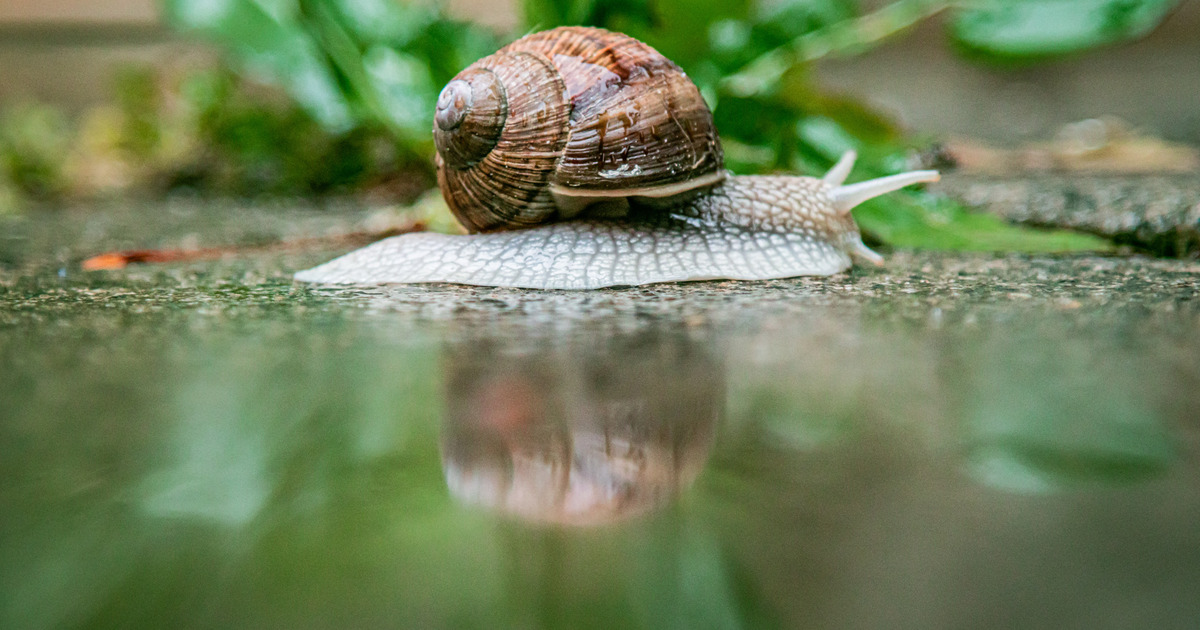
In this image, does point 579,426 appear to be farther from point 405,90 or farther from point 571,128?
point 405,90

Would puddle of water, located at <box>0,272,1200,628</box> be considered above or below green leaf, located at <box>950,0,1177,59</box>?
below

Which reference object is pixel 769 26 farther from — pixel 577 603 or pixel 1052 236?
pixel 577 603

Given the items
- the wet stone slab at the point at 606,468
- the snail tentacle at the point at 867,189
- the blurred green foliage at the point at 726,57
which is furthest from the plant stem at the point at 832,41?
the wet stone slab at the point at 606,468

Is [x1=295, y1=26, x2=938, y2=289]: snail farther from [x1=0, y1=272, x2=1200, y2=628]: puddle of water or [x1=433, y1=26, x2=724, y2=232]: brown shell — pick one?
[x1=0, y1=272, x2=1200, y2=628]: puddle of water

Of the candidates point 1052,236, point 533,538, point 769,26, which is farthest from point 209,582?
point 769,26

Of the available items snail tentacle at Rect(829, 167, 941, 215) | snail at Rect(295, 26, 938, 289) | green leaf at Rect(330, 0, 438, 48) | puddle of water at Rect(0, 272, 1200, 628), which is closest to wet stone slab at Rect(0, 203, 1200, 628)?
puddle of water at Rect(0, 272, 1200, 628)

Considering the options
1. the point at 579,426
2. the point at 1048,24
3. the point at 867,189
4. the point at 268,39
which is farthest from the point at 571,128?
the point at 268,39

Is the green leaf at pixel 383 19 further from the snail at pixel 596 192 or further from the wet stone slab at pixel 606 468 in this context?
the wet stone slab at pixel 606 468
